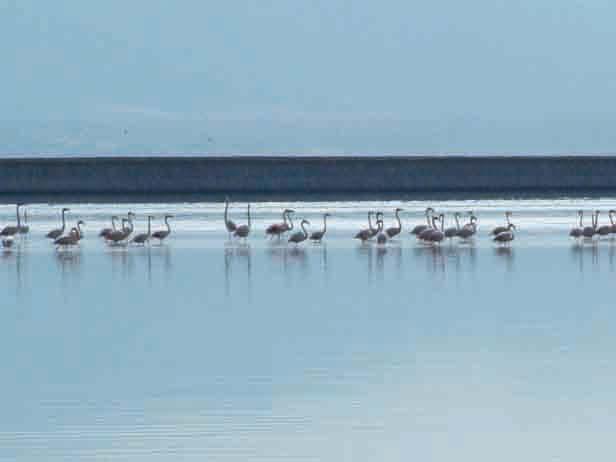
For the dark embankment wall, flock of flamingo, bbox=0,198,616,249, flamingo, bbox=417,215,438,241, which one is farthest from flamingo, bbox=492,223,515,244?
the dark embankment wall

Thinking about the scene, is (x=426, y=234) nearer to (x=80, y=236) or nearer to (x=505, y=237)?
(x=505, y=237)

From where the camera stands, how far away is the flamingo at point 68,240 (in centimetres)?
2448

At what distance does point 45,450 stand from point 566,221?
2358 cm

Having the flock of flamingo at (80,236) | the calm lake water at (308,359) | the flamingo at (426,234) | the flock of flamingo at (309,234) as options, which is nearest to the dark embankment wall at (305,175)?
the flock of flamingo at (309,234)

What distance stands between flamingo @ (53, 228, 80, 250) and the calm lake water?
2.73 m

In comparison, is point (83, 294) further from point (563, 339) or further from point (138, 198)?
point (138, 198)

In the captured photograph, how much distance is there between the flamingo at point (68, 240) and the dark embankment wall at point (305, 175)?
52.1 ft

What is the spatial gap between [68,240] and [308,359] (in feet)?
43.5

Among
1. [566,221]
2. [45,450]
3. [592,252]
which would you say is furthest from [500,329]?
[566,221]

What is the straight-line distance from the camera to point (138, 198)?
4122cm

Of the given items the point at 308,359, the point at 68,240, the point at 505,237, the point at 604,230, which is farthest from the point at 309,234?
the point at 308,359

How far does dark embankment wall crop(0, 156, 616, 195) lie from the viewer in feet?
135

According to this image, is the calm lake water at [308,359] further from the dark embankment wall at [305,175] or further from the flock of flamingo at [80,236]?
the dark embankment wall at [305,175]

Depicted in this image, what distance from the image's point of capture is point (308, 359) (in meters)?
11.7
